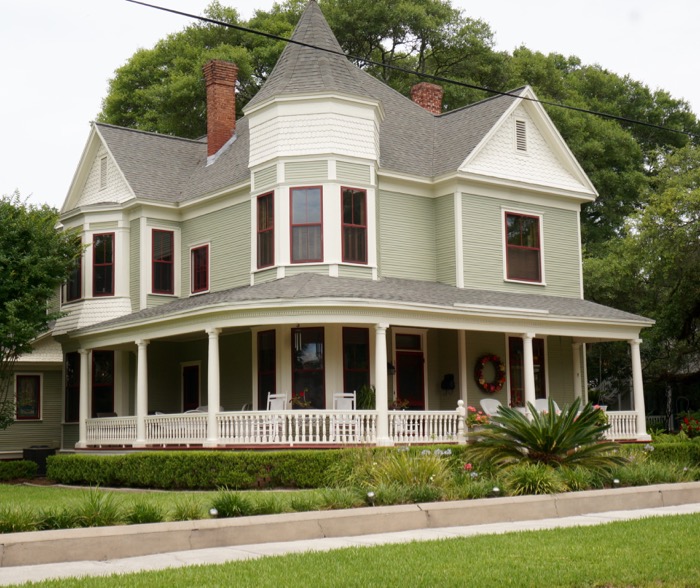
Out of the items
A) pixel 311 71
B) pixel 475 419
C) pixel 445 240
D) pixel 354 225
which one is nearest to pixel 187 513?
pixel 475 419

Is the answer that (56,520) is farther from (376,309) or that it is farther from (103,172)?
(103,172)

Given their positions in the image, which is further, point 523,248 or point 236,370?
point 523,248

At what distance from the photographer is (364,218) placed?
23250 millimetres

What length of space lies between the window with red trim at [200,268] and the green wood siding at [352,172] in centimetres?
504

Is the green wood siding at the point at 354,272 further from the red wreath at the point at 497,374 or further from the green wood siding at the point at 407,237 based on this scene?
the red wreath at the point at 497,374

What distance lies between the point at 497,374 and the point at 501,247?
3.24m

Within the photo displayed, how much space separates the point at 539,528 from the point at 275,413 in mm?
8621

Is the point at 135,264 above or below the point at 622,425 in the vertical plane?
above

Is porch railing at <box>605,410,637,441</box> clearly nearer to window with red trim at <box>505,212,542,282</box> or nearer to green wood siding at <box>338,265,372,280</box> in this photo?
window with red trim at <box>505,212,542,282</box>

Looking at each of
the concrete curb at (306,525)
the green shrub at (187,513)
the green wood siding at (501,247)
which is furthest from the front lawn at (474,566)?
the green wood siding at (501,247)

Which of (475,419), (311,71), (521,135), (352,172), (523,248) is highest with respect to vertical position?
(311,71)

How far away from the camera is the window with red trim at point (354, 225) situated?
22969 millimetres

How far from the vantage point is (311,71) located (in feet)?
77.5

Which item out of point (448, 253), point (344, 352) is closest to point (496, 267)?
point (448, 253)
